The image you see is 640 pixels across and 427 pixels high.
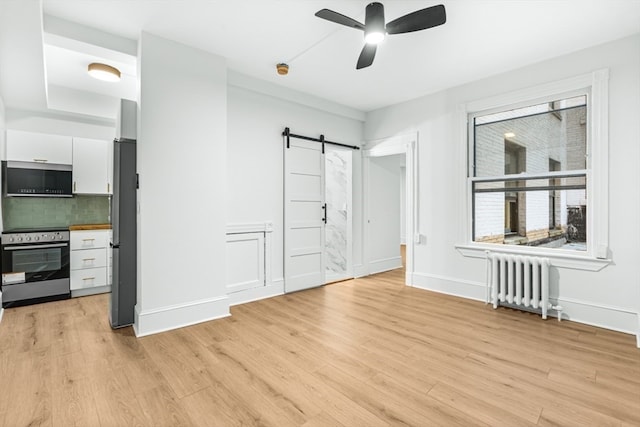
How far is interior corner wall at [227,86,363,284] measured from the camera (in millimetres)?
3816

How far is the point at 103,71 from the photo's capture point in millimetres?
3453

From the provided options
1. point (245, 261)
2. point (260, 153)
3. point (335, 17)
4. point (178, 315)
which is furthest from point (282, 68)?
point (178, 315)

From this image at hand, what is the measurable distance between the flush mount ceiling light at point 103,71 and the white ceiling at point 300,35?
0.31 ft

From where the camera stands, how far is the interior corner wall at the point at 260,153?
382cm

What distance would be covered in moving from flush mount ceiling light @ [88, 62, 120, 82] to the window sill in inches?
190

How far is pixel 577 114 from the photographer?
11.0 ft

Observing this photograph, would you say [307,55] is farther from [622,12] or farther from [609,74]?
[609,74]

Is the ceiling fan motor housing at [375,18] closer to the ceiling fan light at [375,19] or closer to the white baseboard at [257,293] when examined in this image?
the ceiling fan light at [375,19]

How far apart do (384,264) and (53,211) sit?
5.36 m

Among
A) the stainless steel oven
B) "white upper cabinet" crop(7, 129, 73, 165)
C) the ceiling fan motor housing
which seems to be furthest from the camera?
"white upper cabinet" crop(7, 129, 73, 165)

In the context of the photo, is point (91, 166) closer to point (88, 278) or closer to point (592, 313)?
point (88, 278)

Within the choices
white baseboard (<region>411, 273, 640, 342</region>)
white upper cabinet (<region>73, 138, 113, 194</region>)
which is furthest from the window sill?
white upper cabinet (<region>73, 138, 113, 194</region>)

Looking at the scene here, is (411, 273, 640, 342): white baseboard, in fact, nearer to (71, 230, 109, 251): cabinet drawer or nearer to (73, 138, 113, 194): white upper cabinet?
(71, 230, 109, 251): cabinet drawer

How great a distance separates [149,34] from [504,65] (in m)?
3.85
